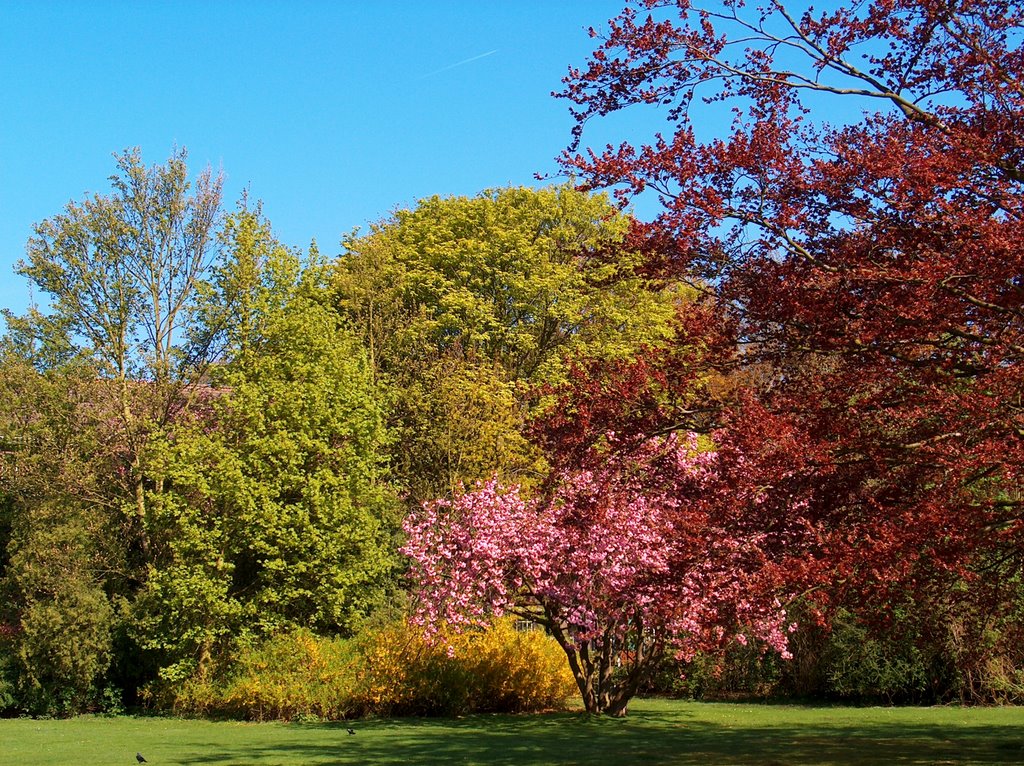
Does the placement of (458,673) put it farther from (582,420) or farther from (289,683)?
(582,420)

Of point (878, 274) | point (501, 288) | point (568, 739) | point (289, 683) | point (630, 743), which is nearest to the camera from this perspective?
point (878, 274)

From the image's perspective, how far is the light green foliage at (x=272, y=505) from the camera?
22.5 m

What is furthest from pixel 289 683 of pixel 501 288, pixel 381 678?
pixel 501 288

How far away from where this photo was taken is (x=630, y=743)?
15500 millimetres

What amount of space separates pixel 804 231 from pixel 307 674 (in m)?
16.5

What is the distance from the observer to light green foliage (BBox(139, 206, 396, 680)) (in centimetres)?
2248

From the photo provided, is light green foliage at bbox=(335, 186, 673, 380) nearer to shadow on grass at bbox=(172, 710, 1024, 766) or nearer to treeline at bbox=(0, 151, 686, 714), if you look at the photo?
treeline at bbox=(0, 151, 686, 714)

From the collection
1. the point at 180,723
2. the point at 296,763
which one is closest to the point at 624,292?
the point at 180,723

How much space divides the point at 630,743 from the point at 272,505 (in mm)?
10399

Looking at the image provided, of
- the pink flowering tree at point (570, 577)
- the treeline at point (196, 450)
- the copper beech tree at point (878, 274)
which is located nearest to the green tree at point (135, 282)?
the treeline at point (196, 450)

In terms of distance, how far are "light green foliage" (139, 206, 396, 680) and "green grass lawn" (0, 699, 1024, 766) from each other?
8.80 ft

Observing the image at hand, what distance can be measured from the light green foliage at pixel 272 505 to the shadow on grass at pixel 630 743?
4426 millimetres

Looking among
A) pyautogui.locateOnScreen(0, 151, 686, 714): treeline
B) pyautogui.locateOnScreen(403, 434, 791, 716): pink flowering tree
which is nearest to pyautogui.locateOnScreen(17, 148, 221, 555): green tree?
pyautogui.locateOnScreen(0, 151, 686, 714): treeline

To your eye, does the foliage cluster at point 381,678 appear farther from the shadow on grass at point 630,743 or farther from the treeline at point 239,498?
the shadow on grass at point 630,743
